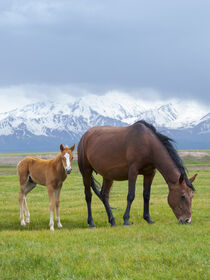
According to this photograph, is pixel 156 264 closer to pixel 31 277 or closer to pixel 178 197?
pixel 31 277

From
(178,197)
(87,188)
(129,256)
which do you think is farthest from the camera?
(87,188)

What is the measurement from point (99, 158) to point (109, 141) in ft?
2.33

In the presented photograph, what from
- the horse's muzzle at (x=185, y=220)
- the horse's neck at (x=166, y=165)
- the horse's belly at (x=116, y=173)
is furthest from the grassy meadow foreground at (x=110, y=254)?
the horse's belly at (x=116, y=173)

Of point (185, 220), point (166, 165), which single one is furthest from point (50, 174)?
point (185, 220)

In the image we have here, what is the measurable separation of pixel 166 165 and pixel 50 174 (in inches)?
164

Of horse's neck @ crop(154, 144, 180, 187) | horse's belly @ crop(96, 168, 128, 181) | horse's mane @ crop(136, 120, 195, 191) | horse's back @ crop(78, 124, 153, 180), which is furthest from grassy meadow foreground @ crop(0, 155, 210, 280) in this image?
horse's back @ crop(78, 124, 153, 180)

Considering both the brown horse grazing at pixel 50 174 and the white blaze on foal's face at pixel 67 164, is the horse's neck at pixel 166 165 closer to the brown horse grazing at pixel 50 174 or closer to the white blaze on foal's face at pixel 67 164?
the white blaze on foal's face at pixel 67 164

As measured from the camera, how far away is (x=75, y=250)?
8.18 metres

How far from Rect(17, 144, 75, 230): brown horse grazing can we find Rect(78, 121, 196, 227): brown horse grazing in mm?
1192

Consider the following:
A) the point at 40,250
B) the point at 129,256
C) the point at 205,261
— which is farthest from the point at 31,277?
the point at 205,261

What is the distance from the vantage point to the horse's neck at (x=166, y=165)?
36.7 ft

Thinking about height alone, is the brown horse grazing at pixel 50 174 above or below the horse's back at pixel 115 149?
below

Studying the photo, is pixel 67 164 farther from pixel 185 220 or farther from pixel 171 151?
pixel 185 220

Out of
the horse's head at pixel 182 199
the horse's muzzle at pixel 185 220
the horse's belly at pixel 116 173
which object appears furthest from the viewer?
the horse's belly at pixel 116 173
